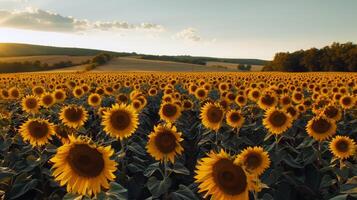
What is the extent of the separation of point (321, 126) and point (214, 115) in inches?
81.9

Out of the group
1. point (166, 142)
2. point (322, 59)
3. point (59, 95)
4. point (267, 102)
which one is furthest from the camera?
point (322, 59)

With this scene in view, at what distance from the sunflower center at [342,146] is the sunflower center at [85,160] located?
4668mm

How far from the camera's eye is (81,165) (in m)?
4.36

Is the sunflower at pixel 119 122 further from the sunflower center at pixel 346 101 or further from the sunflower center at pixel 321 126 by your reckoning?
the sunflower center at pixel 346 101

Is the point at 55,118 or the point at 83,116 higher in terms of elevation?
the point at 83,116

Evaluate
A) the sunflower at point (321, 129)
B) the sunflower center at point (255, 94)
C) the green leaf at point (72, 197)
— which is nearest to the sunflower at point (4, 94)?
the sunflower center at point (255, 94)

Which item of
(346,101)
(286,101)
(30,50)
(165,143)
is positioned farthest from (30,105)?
(30,50)

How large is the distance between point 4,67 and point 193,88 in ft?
264

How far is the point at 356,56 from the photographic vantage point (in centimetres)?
7625

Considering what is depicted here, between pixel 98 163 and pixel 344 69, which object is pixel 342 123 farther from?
pixel 344 69

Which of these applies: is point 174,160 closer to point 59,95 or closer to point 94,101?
point 94,101

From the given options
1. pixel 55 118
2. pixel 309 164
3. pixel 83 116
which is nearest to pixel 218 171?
pixel 309 164

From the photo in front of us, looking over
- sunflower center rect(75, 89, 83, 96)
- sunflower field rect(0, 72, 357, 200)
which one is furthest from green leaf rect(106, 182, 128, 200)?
sunflower center rect(75, 89, 83, 96)

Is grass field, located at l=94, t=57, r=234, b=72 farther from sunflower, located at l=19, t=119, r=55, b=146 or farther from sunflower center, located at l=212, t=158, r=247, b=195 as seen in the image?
sunflower center, located at l=212, t=158, r=247, b=195
